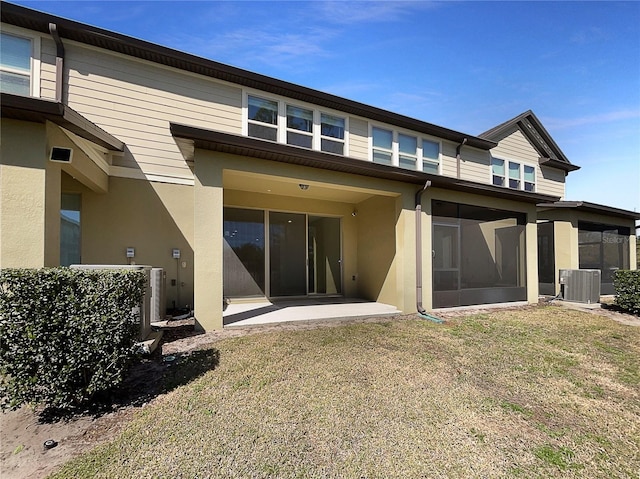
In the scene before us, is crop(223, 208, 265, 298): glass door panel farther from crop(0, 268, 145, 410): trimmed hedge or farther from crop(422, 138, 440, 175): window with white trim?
crop(422, 138, 440, 175): window with white trim

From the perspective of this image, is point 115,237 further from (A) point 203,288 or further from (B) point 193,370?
(B) point 193,370

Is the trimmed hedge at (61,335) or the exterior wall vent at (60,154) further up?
the exterior wall vent at (60,154)

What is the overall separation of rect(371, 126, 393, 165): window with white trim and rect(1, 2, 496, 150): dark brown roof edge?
1.19 feet

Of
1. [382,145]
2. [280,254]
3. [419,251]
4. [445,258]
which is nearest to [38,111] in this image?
[280,254]

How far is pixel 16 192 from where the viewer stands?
13.1ft

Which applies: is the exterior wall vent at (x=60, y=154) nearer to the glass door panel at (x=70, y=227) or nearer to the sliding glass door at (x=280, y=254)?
the glass door panel at (x=70, y=227)

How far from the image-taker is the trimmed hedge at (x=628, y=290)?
315 inches

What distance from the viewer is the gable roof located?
11.8 metres

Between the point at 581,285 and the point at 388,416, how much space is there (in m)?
10.7

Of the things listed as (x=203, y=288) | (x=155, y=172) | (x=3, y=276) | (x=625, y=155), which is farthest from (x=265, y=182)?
(x=625, y=155)

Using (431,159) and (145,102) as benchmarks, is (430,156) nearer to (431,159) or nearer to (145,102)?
(431,159)

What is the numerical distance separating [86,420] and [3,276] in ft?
5.02

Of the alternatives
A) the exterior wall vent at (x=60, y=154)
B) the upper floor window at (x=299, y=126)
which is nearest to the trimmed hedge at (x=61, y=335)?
the exterior wall vent at (x=60, y=154)

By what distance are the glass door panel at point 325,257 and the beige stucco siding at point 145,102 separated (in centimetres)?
427
